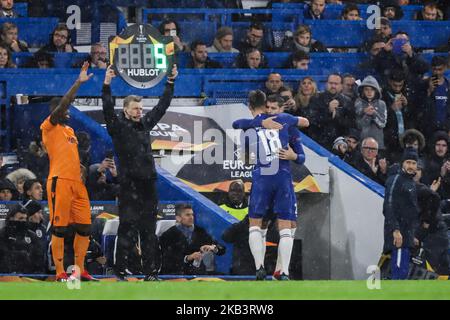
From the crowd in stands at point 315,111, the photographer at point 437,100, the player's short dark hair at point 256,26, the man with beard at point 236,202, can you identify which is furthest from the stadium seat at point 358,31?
the man with beard at point 236,202

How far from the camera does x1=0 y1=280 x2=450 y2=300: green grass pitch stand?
10508 mm

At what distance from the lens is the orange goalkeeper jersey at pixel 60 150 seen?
12.9 m

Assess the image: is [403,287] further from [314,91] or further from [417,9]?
[417,9]

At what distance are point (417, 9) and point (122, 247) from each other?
8508mm

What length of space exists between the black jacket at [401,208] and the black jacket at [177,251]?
6.58ft

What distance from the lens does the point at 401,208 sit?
46.8ft

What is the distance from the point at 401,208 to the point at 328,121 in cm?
229

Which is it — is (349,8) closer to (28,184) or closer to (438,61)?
(438,61)

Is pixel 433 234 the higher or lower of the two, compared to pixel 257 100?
lower

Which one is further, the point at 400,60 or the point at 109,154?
the point at 400,60

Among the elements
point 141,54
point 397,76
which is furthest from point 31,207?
point 397,76

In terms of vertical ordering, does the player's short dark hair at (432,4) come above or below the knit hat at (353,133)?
above

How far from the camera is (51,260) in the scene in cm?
1414

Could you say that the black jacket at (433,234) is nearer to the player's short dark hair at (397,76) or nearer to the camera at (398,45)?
the player's short dark hair at (397,76)
